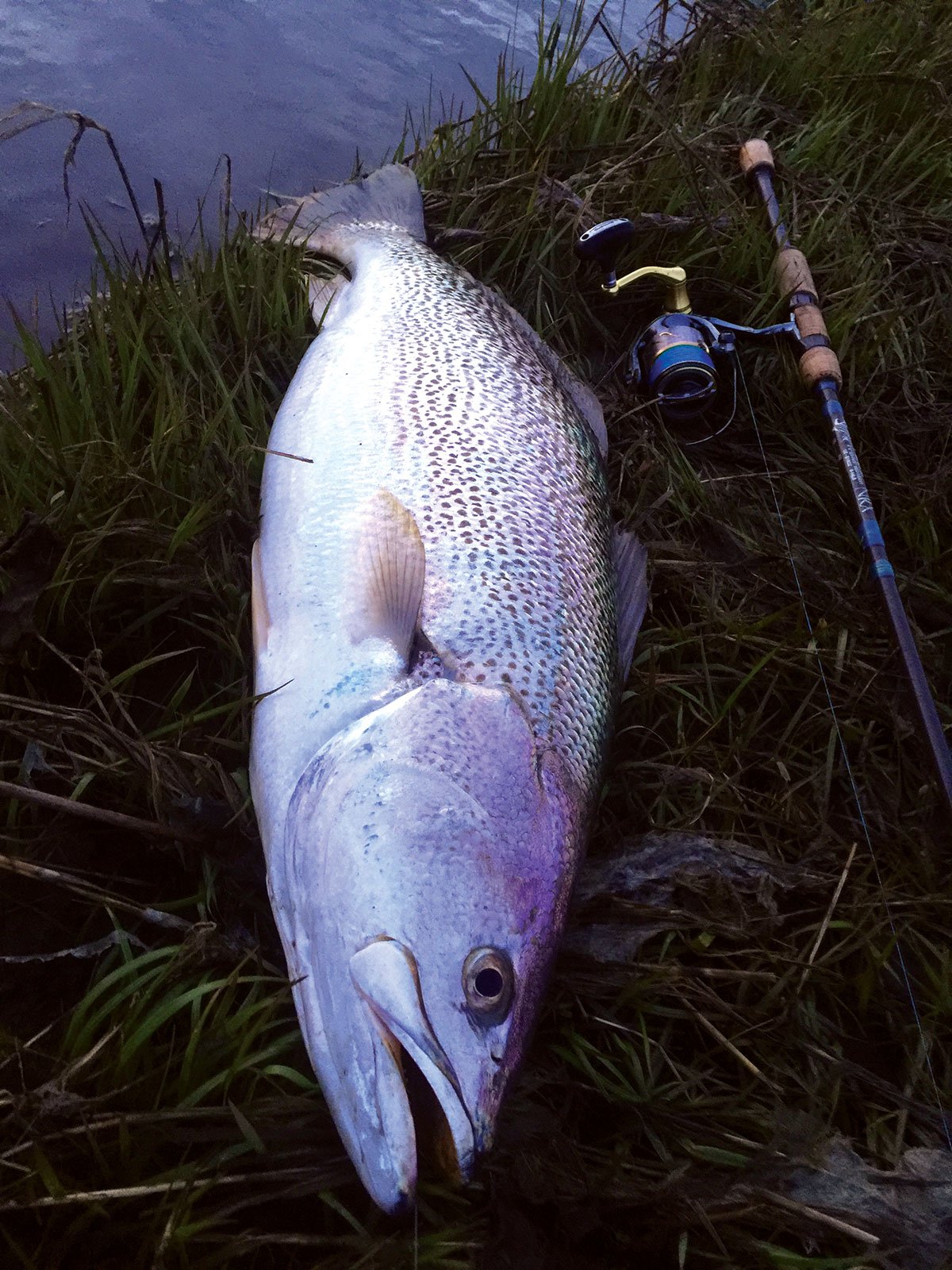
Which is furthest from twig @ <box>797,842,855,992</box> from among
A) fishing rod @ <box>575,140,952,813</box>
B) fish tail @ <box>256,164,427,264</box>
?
fish tail @ <box>256,164,427,264</box>

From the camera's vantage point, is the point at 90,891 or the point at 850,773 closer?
the point at 90,891

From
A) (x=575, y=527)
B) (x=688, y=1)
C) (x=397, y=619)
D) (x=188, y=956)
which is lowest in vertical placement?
(x=188, y=956)

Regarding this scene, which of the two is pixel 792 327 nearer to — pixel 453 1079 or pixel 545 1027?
pixel 545 1027

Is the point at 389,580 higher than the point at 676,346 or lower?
lower

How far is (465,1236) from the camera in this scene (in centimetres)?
147

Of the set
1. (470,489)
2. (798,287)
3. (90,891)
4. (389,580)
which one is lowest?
(90,891)

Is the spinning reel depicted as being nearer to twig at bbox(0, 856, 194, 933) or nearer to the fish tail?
the fish tail

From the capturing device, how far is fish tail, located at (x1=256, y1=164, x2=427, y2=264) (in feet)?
10.4

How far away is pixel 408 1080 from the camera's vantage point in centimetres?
145

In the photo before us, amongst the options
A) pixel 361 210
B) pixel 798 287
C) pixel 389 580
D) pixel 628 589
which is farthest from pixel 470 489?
pixel 798 287

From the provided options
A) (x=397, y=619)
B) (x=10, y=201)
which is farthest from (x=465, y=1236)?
(x=10, y=201)

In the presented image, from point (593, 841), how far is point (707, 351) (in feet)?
6.49

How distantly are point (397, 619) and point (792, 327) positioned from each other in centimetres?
235

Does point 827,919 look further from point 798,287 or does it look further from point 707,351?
point 798,287
